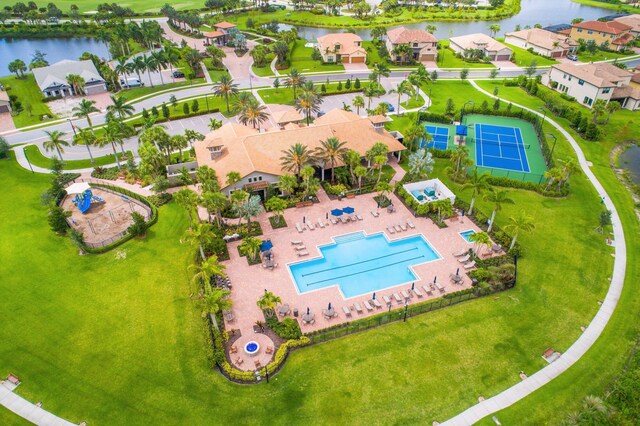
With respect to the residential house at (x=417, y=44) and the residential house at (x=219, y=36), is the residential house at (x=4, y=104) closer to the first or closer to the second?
the residential house at (x=219, y=36)

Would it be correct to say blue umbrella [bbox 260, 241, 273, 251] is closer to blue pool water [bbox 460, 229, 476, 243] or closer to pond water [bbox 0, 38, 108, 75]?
blue pool water [bbox 460, 229, 476, 243]

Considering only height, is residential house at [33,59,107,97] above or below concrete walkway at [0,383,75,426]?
above

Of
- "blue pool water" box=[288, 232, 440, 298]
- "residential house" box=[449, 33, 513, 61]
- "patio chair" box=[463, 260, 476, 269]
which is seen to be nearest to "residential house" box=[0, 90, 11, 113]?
"blue pool water" box=[288, 232, 440, 298]

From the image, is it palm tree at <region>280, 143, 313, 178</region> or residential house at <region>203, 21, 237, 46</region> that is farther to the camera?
residential house at <region>203, 21, 237, 46</region>

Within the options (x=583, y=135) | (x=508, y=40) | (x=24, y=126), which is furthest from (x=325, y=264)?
(x=508, y=40)

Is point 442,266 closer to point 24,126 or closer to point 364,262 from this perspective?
point 364,262

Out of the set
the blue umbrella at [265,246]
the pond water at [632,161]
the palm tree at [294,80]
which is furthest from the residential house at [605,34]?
the blue umbrella at [265,246]
